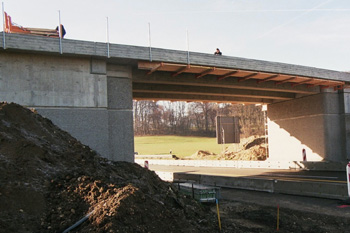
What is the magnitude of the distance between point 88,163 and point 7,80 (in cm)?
745

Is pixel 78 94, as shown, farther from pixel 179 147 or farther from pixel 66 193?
pixel 179 147

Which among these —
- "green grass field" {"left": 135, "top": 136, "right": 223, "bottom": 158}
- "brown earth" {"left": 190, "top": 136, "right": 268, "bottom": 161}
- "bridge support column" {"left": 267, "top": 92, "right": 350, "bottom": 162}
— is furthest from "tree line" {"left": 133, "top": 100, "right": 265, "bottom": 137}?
"bridge support column" {"left": 267, "top": 92, "right": 350, "bottom": 162}

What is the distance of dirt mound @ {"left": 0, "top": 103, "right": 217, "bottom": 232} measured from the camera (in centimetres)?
498

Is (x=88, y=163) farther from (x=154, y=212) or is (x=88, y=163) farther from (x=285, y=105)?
(x=285, y=105)

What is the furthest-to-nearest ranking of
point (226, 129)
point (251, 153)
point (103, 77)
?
point (251, 153)
point (226, 129)
point (103, 77)

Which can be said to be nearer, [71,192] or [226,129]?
[71,192]

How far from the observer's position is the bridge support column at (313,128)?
76.6 ft

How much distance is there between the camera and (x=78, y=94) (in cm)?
1354

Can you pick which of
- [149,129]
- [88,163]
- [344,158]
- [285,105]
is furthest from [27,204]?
[149,129]

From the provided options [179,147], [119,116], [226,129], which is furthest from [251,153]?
[179,147]

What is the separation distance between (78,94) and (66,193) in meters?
8.55

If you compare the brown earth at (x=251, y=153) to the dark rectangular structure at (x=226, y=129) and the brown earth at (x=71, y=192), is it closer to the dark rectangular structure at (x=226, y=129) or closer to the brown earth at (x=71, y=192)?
the dark rectangular structure at (x=226, y=129)

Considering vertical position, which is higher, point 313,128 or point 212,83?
point 212,83

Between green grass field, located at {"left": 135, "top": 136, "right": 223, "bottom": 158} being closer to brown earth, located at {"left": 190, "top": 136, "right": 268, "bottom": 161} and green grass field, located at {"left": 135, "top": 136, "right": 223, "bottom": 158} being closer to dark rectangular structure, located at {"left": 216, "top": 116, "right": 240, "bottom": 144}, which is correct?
brown earth, located at {"left": 190, "top": 136, "right": 268, "bottom": 161}
